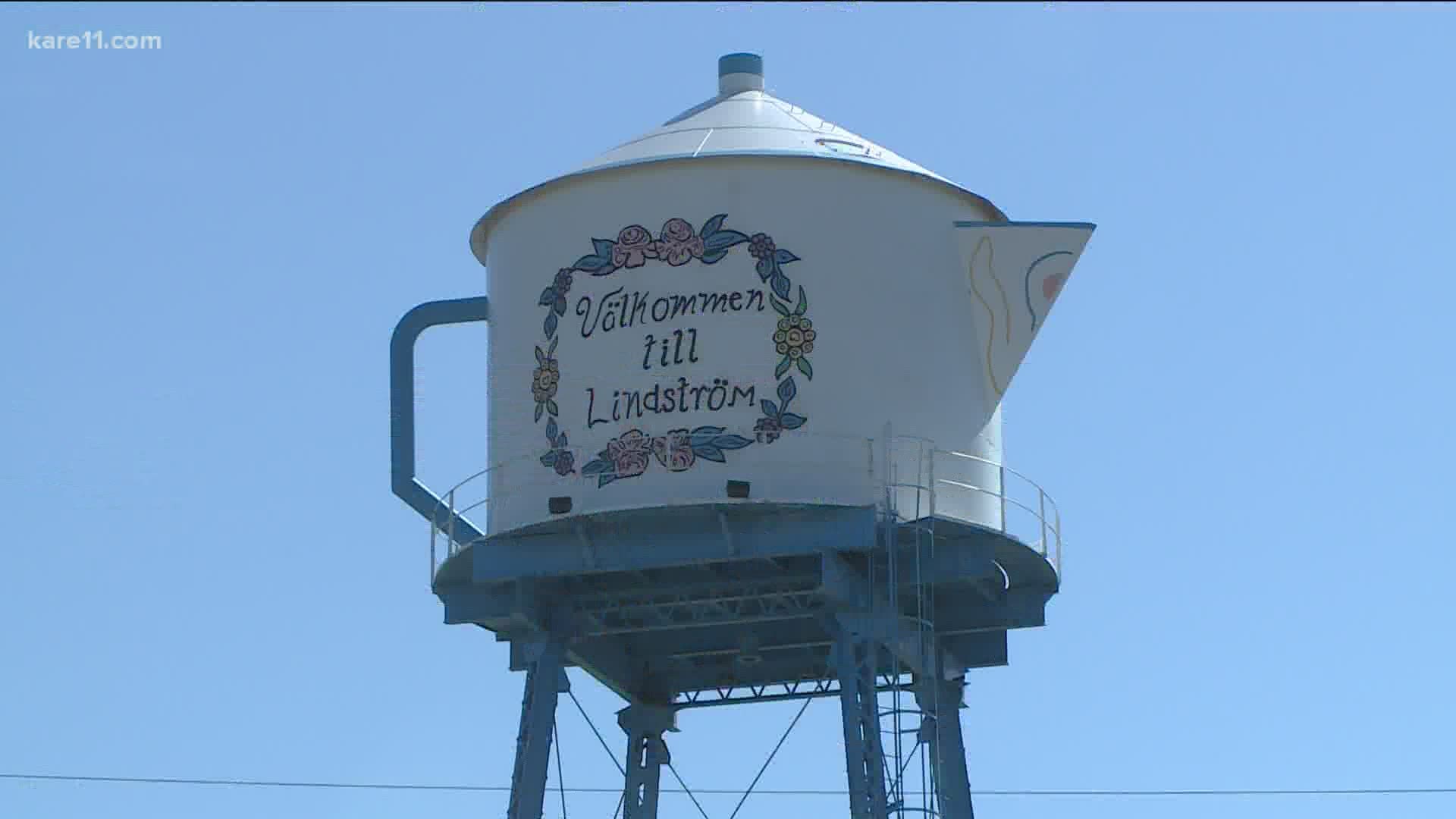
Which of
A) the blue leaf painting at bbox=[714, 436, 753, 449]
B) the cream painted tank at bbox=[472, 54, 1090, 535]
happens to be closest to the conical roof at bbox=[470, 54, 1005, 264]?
the cream painted tank at bbox=[472, 54, 1090, 535]

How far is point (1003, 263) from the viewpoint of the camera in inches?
1618

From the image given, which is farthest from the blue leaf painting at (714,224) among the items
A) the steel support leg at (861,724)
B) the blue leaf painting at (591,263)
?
the steel support leg at (861,724)

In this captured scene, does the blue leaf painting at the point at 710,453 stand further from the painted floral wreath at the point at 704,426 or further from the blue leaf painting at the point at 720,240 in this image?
the blue leaf painting at the point at 720,240

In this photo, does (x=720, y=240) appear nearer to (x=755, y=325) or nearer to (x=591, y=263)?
(x=755, y=325)

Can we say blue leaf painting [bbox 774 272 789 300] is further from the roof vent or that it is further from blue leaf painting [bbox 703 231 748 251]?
the roof vent

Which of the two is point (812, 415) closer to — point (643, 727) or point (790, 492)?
point (790, 492)

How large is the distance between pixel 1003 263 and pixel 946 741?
5.20m

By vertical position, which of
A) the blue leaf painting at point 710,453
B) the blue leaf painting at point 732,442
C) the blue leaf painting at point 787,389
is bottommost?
the blue leaf painting at point 710,453

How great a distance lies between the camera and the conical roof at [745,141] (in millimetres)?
40594

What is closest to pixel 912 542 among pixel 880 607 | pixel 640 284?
pixel 880 607

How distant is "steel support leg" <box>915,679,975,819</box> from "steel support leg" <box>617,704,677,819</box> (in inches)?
145

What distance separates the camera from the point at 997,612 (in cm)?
4206

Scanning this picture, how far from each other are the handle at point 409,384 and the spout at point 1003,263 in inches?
207

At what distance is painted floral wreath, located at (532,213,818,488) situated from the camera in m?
39.8
